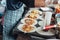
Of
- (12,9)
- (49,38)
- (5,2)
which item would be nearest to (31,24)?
(49,38)

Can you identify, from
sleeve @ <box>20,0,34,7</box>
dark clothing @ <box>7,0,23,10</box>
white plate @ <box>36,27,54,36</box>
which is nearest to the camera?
white plate @ <box>36,27,54,36</box>

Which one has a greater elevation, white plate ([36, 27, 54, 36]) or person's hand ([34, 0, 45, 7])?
person's hand ([34, 0, 45, 7])

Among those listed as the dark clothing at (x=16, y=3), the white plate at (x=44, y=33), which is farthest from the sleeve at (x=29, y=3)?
the white plate at (x=44, y=33)

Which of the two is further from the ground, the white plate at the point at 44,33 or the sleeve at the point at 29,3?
the sleeve at the point at 29,3

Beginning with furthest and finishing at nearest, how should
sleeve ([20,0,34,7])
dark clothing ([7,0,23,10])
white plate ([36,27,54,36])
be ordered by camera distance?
sleeve ([20,0,34,7]) < dark clothing ([7,0,23,10]) < white plate ([36,27,54,36])

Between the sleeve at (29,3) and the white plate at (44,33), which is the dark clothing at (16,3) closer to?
the sleeve at (29,3)

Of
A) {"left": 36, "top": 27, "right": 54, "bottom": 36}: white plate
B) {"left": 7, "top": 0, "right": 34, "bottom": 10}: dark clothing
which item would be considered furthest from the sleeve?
{"left": 36, "top": 27, "right": 54, "bottom": 36}: white plate

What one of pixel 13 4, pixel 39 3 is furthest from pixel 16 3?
pixel 39 3

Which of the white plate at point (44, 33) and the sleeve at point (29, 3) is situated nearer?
the white plate at point (44, 33)

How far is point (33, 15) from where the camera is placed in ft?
4.24

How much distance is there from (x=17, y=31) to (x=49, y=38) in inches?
8.2

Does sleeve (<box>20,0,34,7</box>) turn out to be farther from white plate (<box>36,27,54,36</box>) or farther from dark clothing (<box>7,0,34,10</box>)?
white plate (<box>36,27,54,36</box>)

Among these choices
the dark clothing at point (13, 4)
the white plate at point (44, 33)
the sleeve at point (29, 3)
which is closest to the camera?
the white plate at point (44, 33)

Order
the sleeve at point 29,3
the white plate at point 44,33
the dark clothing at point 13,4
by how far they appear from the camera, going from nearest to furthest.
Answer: the white plate at point 44,33, the dark clothing at point 13,4, the sleeve at point 29,3
